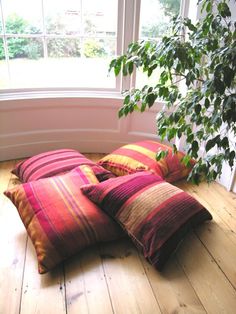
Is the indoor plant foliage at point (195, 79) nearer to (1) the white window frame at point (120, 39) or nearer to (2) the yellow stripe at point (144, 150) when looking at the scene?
(2) the yellow stripe at point (144, 150)

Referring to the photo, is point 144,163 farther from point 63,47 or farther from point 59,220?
point 63,47

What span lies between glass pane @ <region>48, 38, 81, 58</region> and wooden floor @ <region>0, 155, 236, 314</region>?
156cm

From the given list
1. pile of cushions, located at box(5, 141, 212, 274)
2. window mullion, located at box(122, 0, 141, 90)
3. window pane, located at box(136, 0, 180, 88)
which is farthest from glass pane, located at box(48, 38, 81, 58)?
pile of cushions, located at box(5, 141, 212, 274)

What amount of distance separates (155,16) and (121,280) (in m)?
2.07

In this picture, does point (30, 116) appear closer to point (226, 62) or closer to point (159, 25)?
point (159, 25)

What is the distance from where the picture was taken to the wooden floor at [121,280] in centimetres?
123

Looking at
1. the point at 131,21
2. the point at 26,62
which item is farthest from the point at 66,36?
the point at 131,21

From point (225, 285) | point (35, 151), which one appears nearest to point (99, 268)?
point (225, 285)

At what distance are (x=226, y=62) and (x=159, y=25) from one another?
153cm

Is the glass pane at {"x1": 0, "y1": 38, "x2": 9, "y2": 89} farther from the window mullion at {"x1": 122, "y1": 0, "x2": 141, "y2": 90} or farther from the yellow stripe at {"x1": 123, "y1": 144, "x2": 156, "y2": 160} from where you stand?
the yellow stripe at {"x1": 123, "y1": 144, "x2": 156, "y2": 160}

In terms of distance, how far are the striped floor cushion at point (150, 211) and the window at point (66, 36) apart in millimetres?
1247

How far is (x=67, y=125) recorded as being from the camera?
103 inches

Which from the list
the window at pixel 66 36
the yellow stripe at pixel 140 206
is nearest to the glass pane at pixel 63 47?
the window at pixel 66 36

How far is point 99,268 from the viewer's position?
55.9 inches
